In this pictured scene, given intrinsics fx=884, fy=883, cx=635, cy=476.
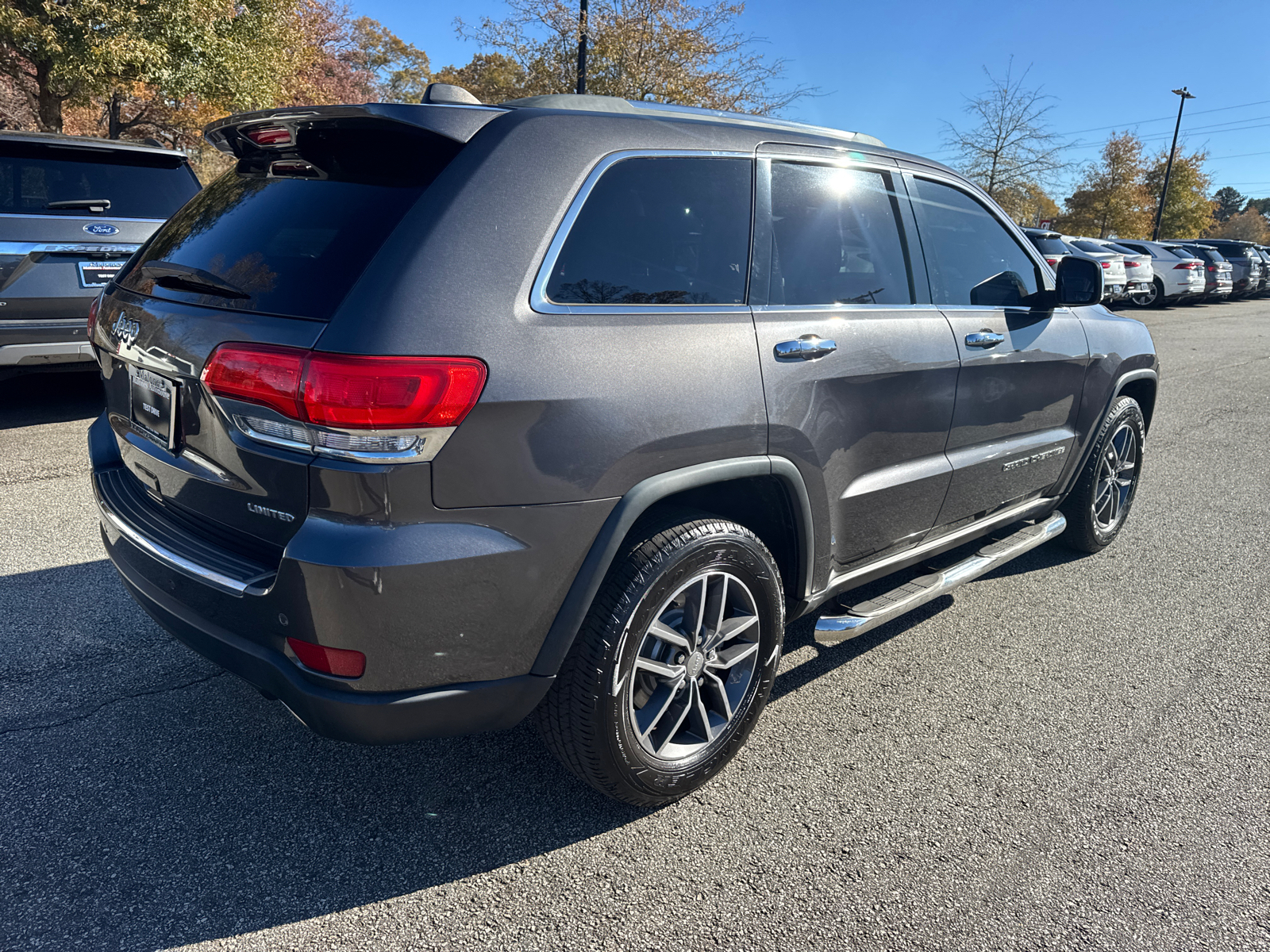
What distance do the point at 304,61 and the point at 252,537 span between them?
77.9 ft

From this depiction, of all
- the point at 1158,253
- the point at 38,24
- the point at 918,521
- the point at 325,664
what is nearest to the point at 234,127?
the point at 325,664

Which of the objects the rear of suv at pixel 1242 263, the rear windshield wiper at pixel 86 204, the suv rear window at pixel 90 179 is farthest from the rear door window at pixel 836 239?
the rear of suv at pixel 1242 263

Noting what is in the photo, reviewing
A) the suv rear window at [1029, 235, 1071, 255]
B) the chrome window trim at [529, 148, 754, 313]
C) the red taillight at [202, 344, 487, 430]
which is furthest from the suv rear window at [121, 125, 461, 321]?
the suv rear window at [1029, 235, 1071, 255]

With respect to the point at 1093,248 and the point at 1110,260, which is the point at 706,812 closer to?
the point at 1110,260

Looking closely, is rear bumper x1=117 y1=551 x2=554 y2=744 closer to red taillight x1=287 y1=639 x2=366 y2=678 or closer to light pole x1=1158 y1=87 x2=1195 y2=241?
red taillight x1=287 y1=639 x2=366 y2=678

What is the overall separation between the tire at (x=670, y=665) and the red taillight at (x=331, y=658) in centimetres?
54

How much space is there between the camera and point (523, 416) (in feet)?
6.54

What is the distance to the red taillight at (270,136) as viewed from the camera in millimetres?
2363

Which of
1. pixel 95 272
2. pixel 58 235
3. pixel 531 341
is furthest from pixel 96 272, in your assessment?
pixel 531 341

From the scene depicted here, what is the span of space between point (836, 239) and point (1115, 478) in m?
2.66

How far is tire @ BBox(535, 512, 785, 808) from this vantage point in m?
2.26

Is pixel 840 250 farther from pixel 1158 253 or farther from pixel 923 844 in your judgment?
pixel 1158 253

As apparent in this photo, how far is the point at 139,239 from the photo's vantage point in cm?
573

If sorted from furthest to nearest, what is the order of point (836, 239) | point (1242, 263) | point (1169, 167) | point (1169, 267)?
point (1169, 167) → point (1242, 263) → point (1169, 267) → point (836, 239)
